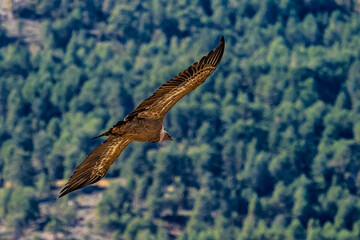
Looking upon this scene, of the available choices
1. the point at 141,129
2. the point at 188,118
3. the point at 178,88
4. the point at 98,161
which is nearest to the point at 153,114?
the point at 141,129

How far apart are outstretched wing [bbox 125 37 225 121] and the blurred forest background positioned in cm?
7979

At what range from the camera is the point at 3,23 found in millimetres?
151500

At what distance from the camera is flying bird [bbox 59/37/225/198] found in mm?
18828

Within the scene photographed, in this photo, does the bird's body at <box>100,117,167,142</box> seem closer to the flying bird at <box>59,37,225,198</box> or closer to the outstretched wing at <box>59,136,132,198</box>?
the flying bird at <box>59,37,225,198</box>

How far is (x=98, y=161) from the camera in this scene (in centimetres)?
2070

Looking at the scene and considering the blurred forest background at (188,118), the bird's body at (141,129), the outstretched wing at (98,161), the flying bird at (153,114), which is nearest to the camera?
the flying bird at (153,114)

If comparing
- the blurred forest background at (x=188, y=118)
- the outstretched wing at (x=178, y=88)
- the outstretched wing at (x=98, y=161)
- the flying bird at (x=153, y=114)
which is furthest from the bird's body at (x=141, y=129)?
the blurred forest background at (x=188, y=118)

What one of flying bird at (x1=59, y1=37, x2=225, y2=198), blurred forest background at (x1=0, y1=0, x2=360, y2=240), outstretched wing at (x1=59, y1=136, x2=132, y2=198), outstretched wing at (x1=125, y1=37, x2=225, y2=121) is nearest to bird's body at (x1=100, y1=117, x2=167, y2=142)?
flying bird at (x1=59, y1=37, x2=225, y2=198)

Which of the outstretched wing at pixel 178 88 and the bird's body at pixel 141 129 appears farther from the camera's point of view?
the bird's body at pixel 141 129

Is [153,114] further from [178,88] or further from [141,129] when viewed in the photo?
[178,88]

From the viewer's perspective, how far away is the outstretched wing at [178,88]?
18.8 metres

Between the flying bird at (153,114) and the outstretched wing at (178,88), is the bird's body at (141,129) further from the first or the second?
the outstretched wing at (178,88)

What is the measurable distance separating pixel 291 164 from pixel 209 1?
5817cm

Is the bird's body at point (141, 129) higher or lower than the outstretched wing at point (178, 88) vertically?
lower
